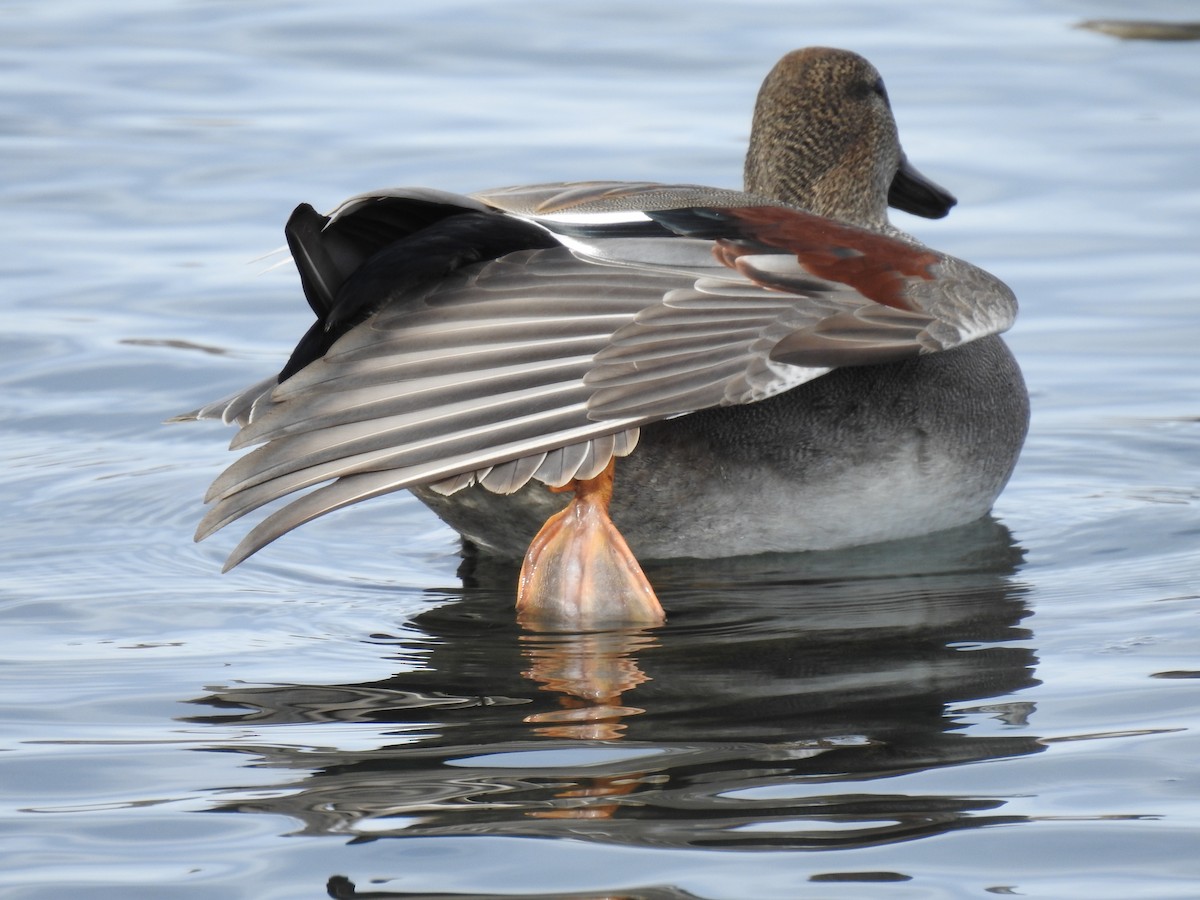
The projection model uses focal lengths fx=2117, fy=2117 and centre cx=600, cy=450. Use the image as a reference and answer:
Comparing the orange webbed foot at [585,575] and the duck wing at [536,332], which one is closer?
the duck wing at [536,332]

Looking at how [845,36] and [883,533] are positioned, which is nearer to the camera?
[883,533]

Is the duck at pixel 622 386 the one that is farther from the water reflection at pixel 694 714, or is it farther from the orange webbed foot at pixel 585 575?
the water reflection at pixel 694 714

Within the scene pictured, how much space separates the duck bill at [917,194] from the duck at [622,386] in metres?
1.38

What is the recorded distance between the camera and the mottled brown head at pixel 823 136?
22.2 feet

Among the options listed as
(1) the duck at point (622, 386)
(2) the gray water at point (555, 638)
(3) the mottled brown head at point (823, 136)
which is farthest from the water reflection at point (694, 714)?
(3) the mottled brown head at point (823, 136)

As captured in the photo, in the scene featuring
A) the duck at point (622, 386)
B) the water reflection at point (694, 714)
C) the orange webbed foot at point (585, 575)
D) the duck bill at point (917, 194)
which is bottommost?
the water reflection at point (694, 714)

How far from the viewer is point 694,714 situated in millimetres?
4277

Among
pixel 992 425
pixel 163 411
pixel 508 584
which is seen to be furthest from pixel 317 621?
pixel 163 411

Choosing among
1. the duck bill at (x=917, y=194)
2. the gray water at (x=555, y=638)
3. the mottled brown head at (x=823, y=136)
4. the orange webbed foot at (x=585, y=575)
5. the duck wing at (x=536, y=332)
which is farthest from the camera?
the duck bill at (x=917, y=194)

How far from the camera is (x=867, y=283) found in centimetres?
518

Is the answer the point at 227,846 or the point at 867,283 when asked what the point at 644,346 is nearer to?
the point at 867,283

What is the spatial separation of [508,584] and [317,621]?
66cm

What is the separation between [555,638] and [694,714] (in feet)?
2.54

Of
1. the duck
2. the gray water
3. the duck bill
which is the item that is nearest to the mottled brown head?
the duck bill
